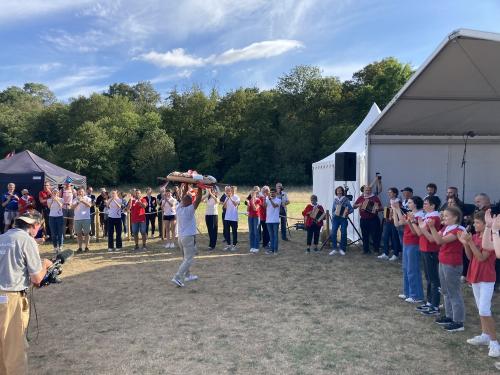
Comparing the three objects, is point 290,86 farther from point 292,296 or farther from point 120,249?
point 292,296

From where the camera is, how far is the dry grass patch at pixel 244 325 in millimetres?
4223

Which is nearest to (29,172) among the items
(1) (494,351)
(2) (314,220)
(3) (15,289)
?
(2) (314,220)

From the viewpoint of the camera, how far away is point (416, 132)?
10.8 metres

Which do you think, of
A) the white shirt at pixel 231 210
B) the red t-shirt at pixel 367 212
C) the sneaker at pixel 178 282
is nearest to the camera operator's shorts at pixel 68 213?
the white shirt at pixel 231 210

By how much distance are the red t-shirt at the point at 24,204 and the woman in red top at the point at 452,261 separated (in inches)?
396

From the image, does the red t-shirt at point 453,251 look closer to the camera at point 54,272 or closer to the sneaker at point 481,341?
the sneaker at point 481,341

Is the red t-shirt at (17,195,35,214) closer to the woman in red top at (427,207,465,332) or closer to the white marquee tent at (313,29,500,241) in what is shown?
the white marquee tent at (313,29,500,241)

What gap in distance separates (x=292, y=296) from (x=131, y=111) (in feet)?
148

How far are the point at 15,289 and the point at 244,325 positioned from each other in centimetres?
281

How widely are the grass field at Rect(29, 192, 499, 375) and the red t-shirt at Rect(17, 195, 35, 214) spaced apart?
3283mm

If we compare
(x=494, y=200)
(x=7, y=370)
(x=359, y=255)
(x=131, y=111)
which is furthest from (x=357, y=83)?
(x=7, y=370)

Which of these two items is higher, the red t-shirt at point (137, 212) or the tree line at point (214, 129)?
the tree line at point (214, 129)

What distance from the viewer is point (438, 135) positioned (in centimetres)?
1104

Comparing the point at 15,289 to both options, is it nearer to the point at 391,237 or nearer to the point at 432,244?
the point at 432,244
